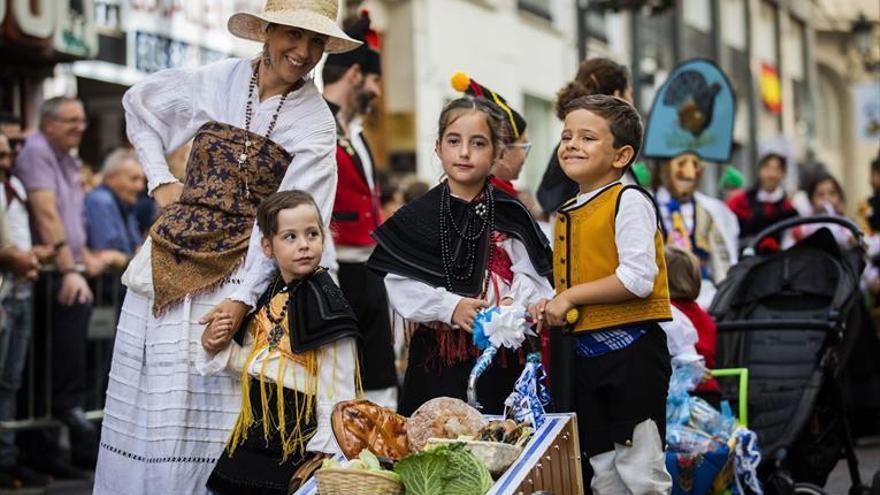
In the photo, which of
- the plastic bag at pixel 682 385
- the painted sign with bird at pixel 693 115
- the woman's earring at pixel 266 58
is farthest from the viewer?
the painted sign with bird at pixel 693 115

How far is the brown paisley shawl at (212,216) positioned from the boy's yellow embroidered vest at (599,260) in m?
1.13

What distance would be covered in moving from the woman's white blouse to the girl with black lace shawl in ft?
1.11

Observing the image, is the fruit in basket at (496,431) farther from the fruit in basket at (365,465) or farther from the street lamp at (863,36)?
the street lamp at (863,36)

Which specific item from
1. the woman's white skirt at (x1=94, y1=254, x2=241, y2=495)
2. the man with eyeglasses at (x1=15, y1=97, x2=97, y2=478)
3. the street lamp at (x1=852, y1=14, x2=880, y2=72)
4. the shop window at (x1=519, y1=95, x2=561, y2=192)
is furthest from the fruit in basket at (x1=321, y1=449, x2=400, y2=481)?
the street lamp at (x1=852, y1=14, x2=880, y2=72)

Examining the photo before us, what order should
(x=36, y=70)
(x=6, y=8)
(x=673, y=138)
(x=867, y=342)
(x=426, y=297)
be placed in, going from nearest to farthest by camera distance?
(x=426, y=297) → (x=867, y=342) → (x=673, y=138) → (x=6, y=8) → (x=36, y=70)

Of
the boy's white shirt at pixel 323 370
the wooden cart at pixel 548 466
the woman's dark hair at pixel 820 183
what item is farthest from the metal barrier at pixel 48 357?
the woman's dark hair at pixel 820 183

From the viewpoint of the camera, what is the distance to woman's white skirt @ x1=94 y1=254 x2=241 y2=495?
6.30 meters

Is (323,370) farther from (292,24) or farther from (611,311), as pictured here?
(292,24)

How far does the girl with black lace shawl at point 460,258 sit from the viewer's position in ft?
20.9

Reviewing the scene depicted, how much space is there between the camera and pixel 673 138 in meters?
10.5

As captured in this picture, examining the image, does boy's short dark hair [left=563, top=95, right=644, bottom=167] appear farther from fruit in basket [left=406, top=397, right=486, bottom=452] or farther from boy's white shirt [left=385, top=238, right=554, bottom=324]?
fruit in basket [left=406, top=397, right=486, bottom=452]

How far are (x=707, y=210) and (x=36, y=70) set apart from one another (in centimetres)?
691

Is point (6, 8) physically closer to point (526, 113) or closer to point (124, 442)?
point (124, 442)

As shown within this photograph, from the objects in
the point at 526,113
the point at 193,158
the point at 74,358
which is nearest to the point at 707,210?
the point at 74,358
